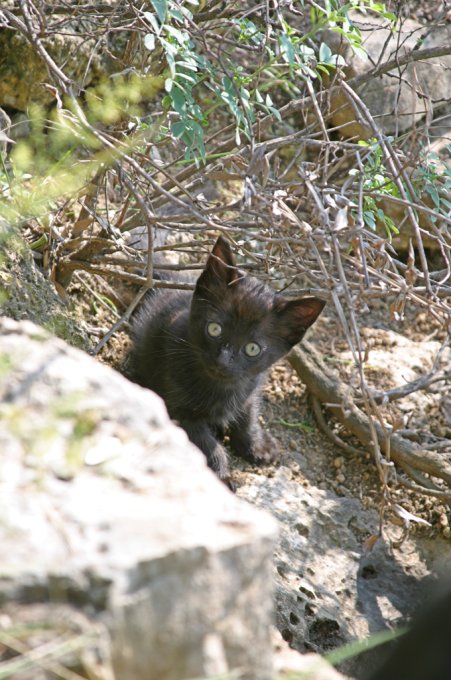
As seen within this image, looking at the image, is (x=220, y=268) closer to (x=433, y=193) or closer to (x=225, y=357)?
(x=225, y=357)

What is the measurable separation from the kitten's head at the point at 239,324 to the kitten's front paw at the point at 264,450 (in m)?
0.49

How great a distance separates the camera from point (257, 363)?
160 inches

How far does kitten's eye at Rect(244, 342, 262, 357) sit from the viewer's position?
4.04 metres

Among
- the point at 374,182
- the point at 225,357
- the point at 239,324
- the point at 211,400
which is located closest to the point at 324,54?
the point at 374,182

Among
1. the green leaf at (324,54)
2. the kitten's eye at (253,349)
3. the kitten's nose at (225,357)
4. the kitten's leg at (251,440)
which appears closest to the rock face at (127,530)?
the green leaf at (324,54)

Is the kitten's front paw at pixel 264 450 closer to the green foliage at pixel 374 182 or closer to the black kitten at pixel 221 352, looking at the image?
the black kitten at pixel 221 352

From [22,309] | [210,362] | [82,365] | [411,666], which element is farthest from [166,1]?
[411,666]

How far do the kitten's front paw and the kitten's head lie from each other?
487 mm

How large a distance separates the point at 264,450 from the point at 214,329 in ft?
2.63

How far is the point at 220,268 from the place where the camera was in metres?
3.91

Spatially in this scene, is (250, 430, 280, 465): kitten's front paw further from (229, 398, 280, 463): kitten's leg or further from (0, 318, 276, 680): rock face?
(0, 318, 276, 680): rock face

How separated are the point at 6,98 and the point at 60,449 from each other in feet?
11.5

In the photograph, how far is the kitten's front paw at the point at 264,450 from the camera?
14.2 ft

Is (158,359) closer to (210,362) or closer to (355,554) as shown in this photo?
(210,362)
